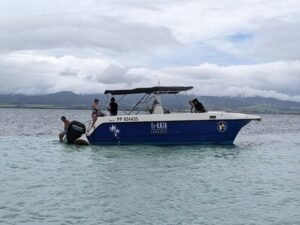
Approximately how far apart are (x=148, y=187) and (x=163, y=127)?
12735 mm

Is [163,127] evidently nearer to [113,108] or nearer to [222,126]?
[113,108]

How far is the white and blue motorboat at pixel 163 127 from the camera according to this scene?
2845 centimetres

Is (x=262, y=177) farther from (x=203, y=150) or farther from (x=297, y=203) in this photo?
(x=203, y=150)

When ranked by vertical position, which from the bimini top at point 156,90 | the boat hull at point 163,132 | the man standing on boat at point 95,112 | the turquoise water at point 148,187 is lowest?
the turquoise water at point 148,187

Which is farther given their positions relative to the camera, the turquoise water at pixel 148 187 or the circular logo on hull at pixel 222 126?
the circular logo on hull at pixel 222 126

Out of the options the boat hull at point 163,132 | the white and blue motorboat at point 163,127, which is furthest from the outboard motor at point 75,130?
the boat hull at point 163,132

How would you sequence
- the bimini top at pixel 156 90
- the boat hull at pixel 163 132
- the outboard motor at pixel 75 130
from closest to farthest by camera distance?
the boat hull at pixel 163 132, the bimini top at pixel 156 90, the outboard motor at pixel 75 130

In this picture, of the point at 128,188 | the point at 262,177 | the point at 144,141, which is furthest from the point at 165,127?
the point at 128,188

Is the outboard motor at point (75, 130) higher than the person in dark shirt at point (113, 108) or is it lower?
lower

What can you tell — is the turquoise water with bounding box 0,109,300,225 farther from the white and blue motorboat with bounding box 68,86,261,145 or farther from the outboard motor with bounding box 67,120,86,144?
the outboard motor with bounding box 67,120,86,144

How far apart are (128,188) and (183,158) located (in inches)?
328

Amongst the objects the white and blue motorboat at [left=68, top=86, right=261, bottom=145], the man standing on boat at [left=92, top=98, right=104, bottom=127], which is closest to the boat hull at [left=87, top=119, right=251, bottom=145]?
the white and blue motorboat at [left=68, top=86, right=261, bottom=145]

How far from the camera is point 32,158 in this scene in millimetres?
24391

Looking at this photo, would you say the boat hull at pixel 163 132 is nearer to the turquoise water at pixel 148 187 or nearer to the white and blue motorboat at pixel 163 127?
the white and blue motorboat at pixel 163 127
